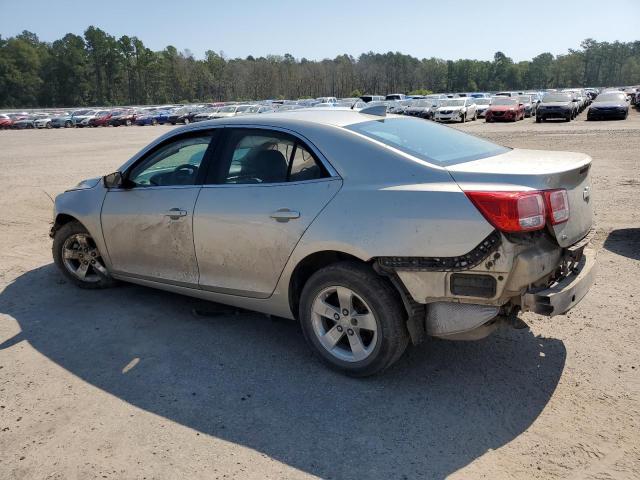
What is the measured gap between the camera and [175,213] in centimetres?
434

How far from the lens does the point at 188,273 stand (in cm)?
442

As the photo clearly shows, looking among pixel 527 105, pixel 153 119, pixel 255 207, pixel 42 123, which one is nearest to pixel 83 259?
pixel 255 207

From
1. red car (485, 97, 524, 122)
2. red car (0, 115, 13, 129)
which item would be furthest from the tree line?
red car (485, 97, 524, 122)

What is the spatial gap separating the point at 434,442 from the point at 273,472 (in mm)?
894

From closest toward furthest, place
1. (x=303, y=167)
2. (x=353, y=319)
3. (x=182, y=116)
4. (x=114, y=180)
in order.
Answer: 1. (x=353, y=319)
2. (x=303, y=167)
3. (x=114, y=180)
4. (x=182, y=116)

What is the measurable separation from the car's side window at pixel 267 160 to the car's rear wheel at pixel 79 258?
1981 millimetres

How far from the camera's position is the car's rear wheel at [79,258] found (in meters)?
5.36

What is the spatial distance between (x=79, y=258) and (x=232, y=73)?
478ft

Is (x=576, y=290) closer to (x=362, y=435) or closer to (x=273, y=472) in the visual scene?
(x=362, y=435)

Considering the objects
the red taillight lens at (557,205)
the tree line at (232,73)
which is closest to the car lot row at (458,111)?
the red taillight lens at (557,205)

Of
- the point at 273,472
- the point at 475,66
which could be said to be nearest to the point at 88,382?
the point at 273,472

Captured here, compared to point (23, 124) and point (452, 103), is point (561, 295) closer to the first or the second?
point (452, 103)

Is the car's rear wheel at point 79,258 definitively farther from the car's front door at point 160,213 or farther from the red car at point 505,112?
the red car at point 505,112

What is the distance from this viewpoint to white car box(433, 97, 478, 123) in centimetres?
3538
